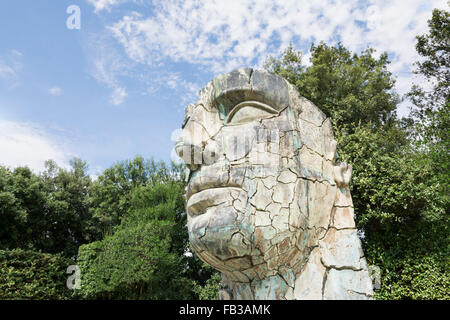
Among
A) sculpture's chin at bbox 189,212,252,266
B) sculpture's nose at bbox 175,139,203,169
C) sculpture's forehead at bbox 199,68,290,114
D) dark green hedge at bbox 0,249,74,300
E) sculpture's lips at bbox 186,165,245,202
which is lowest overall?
dark green hedge at bbox 0,249,74,300

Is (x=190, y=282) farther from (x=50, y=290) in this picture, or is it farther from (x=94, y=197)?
(x=94, y=197)

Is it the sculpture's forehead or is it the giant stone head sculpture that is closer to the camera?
the giant stone head sculpture

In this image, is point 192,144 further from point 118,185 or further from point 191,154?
point 118,185

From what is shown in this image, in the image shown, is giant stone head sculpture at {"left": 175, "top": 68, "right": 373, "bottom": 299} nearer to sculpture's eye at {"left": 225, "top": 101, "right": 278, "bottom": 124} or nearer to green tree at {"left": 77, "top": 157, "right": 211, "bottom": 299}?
sculpture's eye at {"left": 225, "top": 101, "right": 278, "bottom": 124}

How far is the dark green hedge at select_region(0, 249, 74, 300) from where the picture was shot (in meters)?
8.77

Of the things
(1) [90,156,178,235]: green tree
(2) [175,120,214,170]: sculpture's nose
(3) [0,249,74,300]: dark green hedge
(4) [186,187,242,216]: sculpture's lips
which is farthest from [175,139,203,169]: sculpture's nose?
(1) [90,156,178,235]: green tree

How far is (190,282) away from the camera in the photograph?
33.1 feet

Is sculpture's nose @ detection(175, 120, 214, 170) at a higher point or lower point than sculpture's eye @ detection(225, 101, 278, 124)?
lower

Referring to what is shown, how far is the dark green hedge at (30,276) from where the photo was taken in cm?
877

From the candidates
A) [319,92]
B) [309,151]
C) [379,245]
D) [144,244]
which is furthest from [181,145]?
[144,244]

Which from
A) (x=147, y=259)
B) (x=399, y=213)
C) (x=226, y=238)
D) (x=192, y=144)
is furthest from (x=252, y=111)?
(x=147, y=259)

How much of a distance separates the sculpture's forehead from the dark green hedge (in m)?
9.23

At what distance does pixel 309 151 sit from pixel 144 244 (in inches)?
317

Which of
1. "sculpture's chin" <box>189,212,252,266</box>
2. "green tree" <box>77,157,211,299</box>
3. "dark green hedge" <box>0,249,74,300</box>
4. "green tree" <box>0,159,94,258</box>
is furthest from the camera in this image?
"green tree" <box>0,159,94,258</box>
